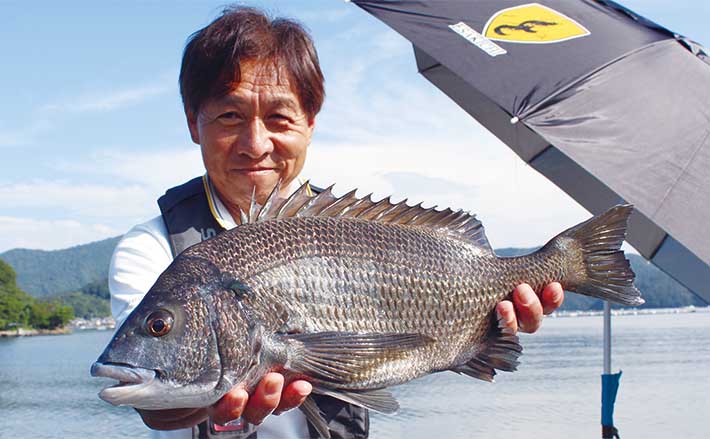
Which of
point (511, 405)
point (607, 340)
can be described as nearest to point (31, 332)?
point (511, 405)

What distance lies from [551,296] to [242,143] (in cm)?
140

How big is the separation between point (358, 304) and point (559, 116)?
2940 mm

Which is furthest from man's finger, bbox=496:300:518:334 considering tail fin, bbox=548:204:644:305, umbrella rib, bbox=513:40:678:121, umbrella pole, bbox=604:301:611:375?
umbrella pole, bbox=604:301:611:375

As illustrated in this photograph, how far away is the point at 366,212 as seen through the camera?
2926 mm

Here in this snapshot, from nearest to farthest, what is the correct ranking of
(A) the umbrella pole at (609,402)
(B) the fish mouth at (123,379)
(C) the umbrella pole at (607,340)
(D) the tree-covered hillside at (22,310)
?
(B) the fish mouth at (123,379), (A) the umbrella pole at (609,402), (C) the umbrella pole at (607,340), (D) the tree-covered hillside at (22,310)

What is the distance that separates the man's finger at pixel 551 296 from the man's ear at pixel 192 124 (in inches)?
64.7

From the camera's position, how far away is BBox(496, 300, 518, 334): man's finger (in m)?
2.91

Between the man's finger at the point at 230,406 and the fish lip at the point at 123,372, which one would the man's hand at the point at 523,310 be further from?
the fish lip at the point at 123,372

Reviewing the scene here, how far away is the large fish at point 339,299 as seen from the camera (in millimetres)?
2385

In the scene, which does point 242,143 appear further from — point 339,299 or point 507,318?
point 507,318

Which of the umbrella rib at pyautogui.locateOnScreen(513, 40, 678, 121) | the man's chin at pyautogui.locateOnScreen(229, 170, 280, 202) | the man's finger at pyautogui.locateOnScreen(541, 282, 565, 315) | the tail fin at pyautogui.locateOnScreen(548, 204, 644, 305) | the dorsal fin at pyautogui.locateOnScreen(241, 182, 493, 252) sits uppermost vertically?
the umbrella rib at pyautogui.locateOnScreen(513, 40, 678, 121)

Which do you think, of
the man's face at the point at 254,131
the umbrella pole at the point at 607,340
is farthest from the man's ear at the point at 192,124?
the umbrella pole at the point at 607,340

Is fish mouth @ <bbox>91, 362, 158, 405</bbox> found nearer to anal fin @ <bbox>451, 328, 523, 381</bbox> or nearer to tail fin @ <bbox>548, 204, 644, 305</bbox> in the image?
anal fin @ <bbox>451, 328, 523, 381</bbox>

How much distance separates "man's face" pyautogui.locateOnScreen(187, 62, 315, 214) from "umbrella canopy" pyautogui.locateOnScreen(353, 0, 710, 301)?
2206 mm
